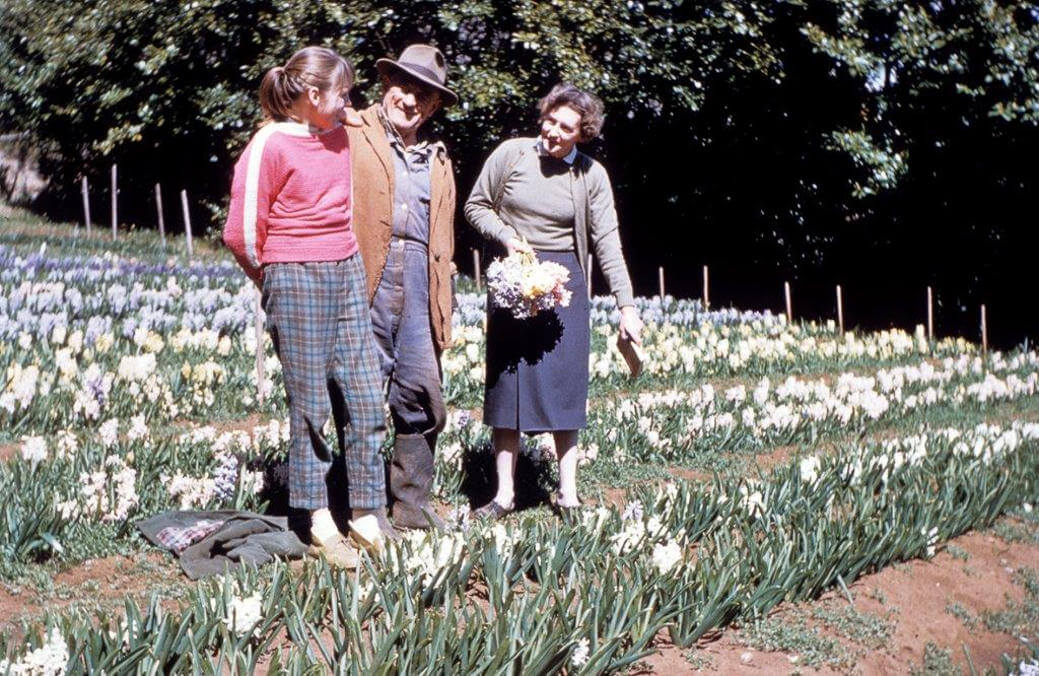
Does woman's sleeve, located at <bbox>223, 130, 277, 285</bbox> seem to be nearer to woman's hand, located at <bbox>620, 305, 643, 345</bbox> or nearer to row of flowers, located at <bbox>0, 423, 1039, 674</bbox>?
row of flowers, located at <bbox>0, 423, 1039, 674</bbox>

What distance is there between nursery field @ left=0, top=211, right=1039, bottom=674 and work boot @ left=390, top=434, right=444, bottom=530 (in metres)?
0.30

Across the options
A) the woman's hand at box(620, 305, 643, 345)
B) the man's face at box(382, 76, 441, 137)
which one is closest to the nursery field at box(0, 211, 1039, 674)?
the woman's hand at box(620, 305, 643, 345)

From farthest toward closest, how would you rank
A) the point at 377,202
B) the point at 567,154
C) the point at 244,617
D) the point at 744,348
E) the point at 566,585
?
the point at 744,348, the point at 567,154, the point at 377,202, the point at 566,585, the point at 244,617

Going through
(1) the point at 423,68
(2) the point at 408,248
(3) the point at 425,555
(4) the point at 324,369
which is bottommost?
(3) the point at 425,555

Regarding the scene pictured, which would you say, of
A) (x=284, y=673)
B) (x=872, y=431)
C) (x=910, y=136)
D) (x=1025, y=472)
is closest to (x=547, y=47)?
(x=910, y=136)

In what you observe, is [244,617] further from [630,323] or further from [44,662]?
[630,323]

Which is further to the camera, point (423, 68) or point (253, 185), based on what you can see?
point (423, 68)

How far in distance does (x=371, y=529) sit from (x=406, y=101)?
5.23ft

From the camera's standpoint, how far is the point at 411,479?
4.44m

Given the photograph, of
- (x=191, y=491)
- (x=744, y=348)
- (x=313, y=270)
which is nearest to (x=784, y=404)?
(x=744, y=348)

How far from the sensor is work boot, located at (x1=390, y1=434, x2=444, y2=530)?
4.43m

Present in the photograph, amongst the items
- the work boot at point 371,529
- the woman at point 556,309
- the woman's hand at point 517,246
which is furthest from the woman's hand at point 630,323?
the work boot at point 371,529

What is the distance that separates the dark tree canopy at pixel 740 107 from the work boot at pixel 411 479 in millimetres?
9966

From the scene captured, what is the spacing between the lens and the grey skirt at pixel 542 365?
4.68 m
